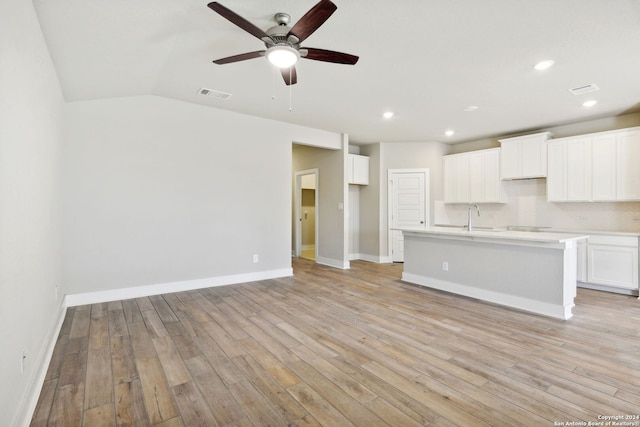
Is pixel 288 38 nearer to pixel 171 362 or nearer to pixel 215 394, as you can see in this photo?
pixel 215 394

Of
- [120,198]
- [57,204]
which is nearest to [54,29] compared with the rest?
[57,204]

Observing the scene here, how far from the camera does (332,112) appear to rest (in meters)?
4.93

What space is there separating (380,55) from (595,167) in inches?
166

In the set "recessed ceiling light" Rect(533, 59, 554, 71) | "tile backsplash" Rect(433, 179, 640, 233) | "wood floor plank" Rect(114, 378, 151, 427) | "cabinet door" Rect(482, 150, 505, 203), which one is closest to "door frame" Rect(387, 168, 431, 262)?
"tile backsplash" Rect(433, 179, 640, 233)

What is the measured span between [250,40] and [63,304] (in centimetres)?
356

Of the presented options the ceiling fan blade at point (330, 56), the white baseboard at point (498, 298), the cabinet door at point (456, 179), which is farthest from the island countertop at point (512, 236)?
the ceiling fan blade at point (330, 56)

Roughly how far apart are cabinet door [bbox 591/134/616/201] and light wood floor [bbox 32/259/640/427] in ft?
5.62

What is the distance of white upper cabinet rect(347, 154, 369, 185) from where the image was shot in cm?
706

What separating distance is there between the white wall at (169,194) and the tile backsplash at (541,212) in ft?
13.1

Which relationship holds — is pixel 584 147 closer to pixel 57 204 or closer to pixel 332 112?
pixel 332 112

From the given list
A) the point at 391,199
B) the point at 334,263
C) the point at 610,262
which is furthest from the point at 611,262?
the point at 334,263

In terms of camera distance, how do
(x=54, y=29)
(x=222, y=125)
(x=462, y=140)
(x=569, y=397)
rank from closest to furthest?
1. (x=569, y=397)
2. (x=54, y=29)
3. (x=222, y=125)
4. (x=462, y=140)

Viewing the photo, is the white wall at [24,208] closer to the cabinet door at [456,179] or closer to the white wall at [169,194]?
the white wall at [169,194]

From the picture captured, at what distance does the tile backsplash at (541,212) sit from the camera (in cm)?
495
